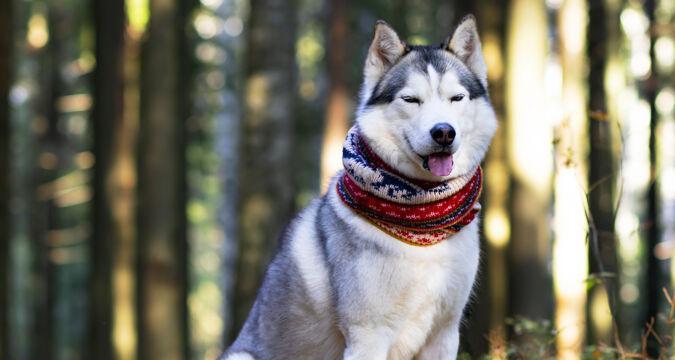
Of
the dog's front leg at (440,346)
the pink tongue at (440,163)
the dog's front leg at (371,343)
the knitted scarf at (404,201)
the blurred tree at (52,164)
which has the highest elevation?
the pink tongue at (440,163)

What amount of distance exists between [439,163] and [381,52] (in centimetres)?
81

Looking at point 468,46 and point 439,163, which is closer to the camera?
point 439,163

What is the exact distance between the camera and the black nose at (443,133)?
211 inches

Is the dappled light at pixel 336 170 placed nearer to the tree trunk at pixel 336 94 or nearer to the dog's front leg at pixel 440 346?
the tree trunk at pixel 336 94

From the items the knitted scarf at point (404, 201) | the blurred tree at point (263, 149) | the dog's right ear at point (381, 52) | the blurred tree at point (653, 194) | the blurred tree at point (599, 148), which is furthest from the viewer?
the blurred tree at point (653, 194)

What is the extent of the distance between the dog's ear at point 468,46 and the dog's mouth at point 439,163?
640 millimetres

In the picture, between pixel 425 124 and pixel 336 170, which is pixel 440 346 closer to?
pixel 425 124

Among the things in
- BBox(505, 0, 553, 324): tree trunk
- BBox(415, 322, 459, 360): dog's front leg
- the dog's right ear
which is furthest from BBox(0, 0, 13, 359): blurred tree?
BBox(415, 322, 459, 360): dog's front leg

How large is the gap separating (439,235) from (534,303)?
652cm

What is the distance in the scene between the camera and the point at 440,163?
18.2ft

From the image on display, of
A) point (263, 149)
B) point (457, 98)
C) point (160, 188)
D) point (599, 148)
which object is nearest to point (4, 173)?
point (160, 188)

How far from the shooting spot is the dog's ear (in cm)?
592

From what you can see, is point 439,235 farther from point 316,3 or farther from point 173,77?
point 316,3

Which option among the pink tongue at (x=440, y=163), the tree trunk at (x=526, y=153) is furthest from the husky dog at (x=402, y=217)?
the tree trunk at (x=526, y=153)
